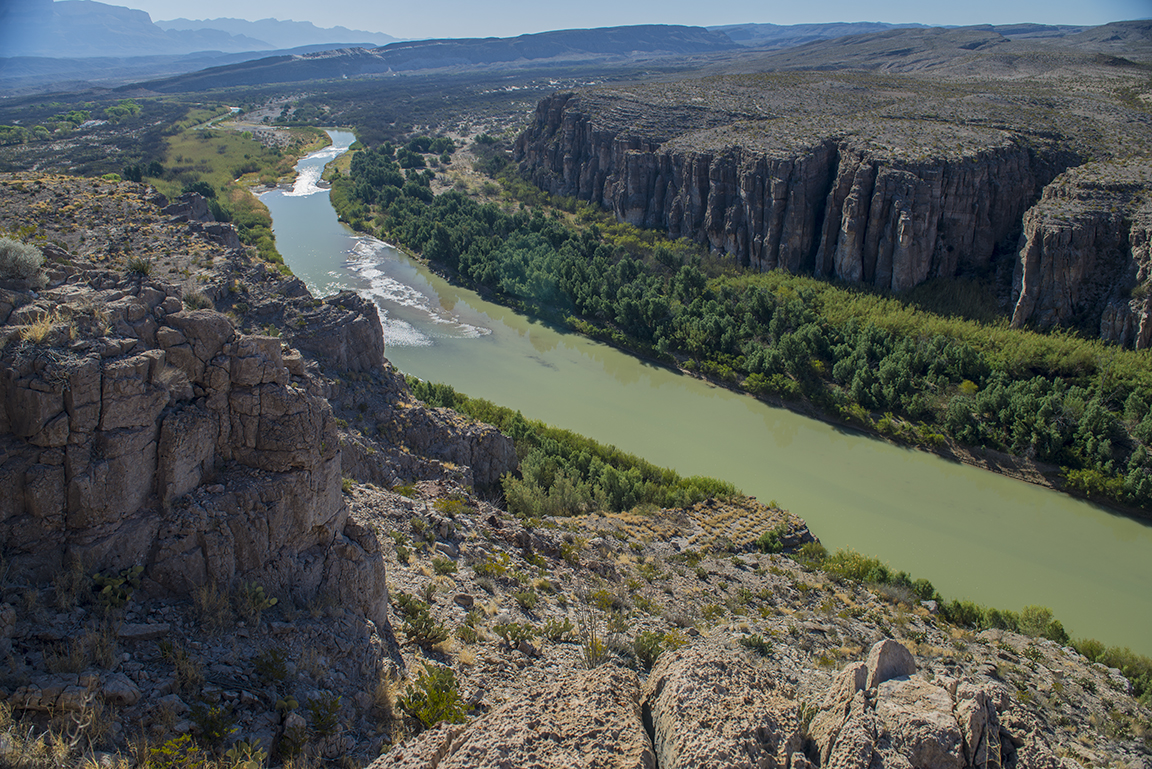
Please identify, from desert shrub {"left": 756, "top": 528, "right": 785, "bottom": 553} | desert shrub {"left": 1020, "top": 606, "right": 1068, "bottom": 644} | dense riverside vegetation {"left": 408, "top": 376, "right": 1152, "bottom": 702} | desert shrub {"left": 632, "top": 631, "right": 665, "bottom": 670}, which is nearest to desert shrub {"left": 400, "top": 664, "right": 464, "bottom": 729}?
Answer: desert shrub {"left": 632, "top": 631, "right": 665, "bottom": 670}

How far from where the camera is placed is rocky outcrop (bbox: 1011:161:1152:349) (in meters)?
34.7

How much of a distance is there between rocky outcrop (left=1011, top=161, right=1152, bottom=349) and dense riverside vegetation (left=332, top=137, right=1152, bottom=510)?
203 centimetres

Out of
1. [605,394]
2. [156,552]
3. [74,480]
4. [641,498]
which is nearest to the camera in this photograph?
[74,480]

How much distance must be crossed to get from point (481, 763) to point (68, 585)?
6.18m

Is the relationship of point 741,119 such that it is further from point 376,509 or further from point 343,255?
point 376,509

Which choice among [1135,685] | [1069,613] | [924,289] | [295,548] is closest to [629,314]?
[924,289]

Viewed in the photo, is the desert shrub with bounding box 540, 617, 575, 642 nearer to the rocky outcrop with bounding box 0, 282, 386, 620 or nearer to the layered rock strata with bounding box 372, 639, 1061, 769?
the layered rock strata with bounding box 372, 639, 1061, 769

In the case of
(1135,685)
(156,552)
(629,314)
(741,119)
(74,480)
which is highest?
(741,119)

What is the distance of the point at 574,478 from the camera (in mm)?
25906

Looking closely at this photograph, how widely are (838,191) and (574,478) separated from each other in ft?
105

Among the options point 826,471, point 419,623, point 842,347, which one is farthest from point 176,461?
point 842,347

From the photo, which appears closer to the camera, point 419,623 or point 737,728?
point 737,728

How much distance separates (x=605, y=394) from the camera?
1506 inches

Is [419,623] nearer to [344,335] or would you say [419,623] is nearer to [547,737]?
[547,737]
